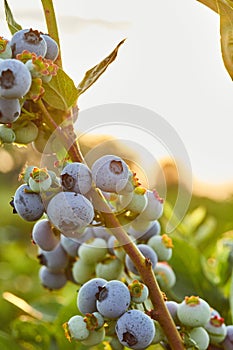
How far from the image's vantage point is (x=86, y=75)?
82 centimetres

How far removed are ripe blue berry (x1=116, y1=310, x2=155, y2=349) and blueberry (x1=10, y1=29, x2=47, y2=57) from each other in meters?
0.33

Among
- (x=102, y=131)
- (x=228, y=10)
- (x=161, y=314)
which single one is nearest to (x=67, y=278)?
(x=102, y=131)

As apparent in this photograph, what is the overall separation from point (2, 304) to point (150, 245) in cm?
99

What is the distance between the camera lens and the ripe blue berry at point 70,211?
73 cm

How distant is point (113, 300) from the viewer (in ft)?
2.64

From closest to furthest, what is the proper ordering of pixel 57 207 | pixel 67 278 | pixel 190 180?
pixel 57 207
pixel 190 180
pixel 67 278

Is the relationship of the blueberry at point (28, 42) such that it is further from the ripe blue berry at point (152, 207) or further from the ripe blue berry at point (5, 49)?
the ripe blue berry at point (152, 207)

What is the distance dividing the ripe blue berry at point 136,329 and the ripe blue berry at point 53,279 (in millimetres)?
429

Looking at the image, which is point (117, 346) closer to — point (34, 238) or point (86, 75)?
point (34, 238)

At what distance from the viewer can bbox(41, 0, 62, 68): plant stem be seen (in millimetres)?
838

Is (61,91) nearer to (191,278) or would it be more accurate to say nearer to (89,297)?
(89,297)

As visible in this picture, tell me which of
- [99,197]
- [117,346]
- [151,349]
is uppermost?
[99,197]

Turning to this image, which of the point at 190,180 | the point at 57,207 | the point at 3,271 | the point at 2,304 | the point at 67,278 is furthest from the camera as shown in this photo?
the point at 3,271

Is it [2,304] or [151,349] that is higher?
[151,349]
